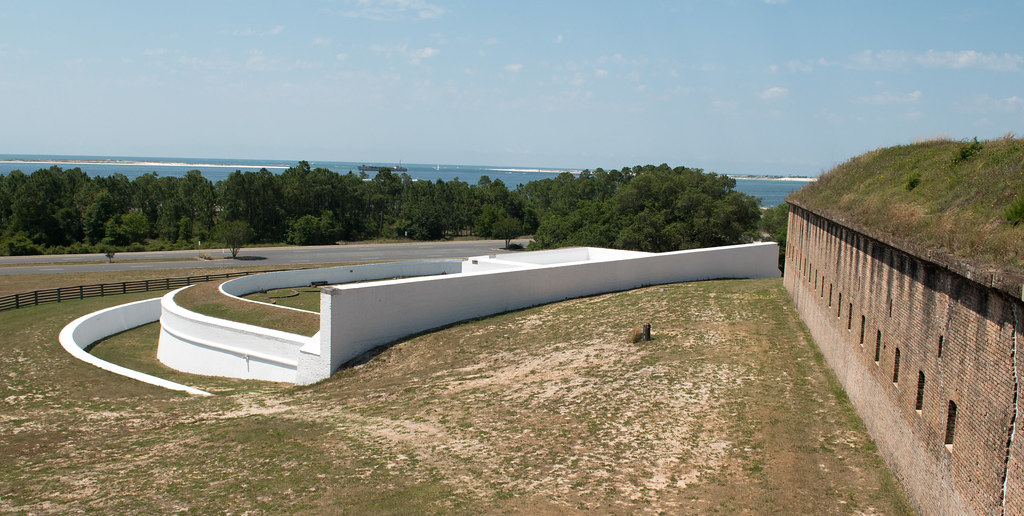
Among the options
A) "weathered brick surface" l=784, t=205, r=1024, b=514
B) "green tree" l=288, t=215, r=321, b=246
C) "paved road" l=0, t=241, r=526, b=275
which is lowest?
"paved road" l=0, t=241, r=526, b=275

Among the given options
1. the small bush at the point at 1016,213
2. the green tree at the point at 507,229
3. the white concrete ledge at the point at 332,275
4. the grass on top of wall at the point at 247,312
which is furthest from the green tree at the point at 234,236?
the small bush at the point at 1016,213

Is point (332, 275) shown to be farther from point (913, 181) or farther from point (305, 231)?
point (305, 231)

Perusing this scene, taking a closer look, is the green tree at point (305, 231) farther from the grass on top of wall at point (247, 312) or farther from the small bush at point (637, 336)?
the small bush at point (637, 336)

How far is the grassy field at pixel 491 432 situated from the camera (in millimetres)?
10664

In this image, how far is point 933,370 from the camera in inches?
351

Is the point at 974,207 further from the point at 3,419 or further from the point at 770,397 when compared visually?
the point at 3,419

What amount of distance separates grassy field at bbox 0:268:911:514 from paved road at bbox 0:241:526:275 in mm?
35246

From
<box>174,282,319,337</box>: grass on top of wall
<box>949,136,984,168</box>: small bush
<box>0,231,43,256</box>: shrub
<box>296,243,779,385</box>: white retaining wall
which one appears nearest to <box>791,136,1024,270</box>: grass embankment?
<box>949,136,984,168</box>: small bush

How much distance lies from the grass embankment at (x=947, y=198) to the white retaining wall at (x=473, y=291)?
10.5 m

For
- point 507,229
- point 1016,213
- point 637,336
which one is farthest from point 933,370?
point 507,229

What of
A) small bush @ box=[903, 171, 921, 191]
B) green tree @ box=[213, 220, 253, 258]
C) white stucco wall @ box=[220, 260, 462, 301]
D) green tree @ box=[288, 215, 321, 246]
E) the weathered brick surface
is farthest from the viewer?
green tree @ box=[288, 215, 321, 246]

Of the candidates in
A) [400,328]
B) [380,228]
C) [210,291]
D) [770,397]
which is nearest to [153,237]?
[380,228]

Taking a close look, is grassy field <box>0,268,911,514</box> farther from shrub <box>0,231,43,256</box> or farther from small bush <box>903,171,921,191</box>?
shrub <box>0,231,43,256</box>

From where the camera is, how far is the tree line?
167 feet
